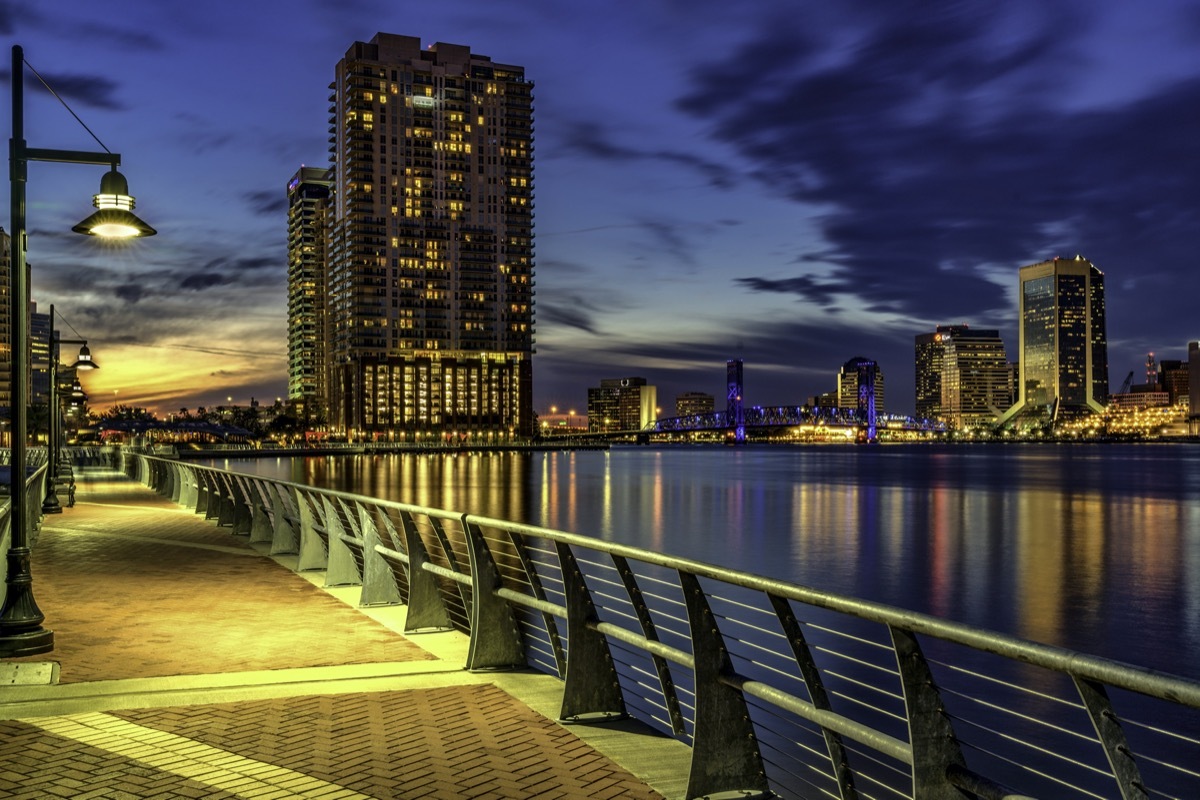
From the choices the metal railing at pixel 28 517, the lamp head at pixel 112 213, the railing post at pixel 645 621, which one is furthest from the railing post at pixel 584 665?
the metal railing at pixel 28 517

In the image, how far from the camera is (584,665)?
7844mm

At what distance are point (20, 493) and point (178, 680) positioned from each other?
311 centimetres

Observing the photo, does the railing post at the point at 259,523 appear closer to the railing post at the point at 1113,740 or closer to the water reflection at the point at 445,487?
the railing post at the point at 1113,740

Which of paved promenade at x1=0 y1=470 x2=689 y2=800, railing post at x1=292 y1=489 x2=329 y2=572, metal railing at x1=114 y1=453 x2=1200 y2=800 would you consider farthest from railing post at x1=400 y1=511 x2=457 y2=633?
railing post at x1=292 y1=489 x2=329 y2=572

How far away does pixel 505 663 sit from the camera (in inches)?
375

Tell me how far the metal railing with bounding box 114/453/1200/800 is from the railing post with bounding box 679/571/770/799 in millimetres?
10

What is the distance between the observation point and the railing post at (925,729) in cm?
454

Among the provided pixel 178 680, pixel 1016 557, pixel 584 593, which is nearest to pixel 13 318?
pixel 178 680

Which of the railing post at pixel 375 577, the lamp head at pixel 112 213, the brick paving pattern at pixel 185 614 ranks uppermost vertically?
the lamp head at pixel 112 213

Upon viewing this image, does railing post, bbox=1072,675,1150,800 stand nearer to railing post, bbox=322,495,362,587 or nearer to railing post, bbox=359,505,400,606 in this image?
railing post, bbox=359,505,400,606

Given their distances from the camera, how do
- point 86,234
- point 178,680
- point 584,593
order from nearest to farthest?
point 584,593 → point 178,680 → point 86,234

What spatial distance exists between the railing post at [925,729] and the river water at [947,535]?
72.3 ft

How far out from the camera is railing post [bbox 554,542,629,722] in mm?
7750

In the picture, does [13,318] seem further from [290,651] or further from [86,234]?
[290,651]
